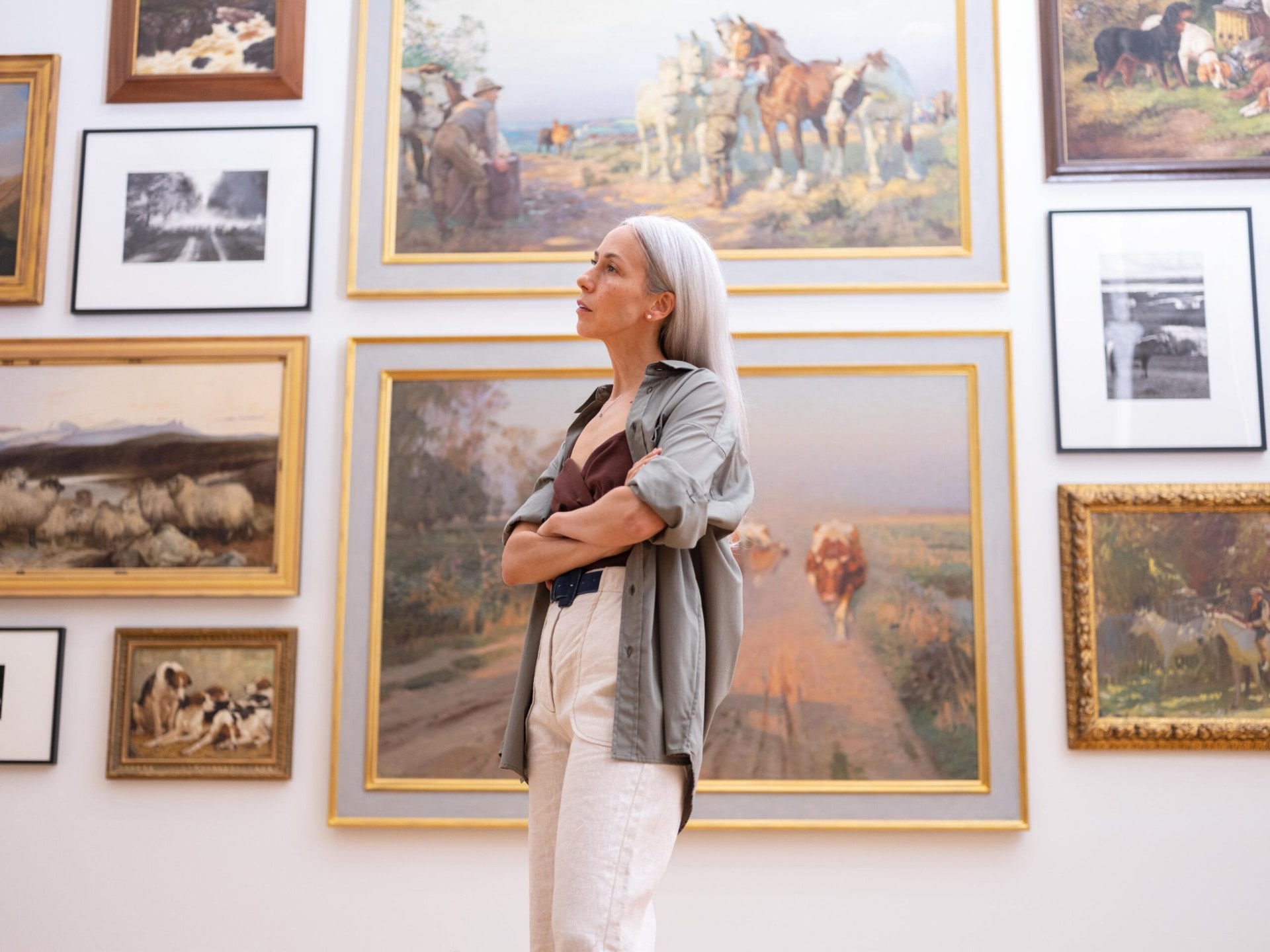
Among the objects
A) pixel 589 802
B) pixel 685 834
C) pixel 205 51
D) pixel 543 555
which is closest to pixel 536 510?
pixel 543 555

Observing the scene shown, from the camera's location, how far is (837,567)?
12.8 ft

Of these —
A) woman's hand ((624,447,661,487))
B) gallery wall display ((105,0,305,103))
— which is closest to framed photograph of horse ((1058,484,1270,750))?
woman's hand ((624,447,661,487))

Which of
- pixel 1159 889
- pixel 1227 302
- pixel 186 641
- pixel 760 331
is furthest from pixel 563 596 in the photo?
pixel 1227 302

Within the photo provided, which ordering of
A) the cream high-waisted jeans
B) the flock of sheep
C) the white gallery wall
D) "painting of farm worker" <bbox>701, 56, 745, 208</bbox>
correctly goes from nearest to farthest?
the cream high-waisted jeans → the white gallery wall → the flock of sheep → "painting of farm worker" <bbox>701, 56, 745, 208</bbox>

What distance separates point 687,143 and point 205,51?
1.83 meters

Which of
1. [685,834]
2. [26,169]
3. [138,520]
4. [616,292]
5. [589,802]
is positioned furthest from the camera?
[26,169]

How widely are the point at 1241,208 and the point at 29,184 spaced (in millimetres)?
4312

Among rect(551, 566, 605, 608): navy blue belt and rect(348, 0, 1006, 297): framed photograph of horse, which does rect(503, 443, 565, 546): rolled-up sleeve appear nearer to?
rect(551, 566, 605, 608): navy blue belt

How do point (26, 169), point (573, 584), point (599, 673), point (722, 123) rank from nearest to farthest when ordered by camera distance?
point (599, 673) → point (573, 584) → point (722, 123) → point (26, 169)

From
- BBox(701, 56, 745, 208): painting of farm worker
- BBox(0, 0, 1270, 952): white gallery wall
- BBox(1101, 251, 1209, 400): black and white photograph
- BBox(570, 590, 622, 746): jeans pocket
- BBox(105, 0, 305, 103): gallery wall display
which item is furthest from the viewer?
BBox(105, 0, 305, 103): gallery wall display

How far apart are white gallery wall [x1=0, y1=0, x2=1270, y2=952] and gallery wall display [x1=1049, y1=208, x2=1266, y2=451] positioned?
69mm

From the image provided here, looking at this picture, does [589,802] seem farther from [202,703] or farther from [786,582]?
[202,703]

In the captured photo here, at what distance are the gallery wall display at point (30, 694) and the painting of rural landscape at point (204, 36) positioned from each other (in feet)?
6.89

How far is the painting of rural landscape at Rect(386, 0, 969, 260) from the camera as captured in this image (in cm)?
413
